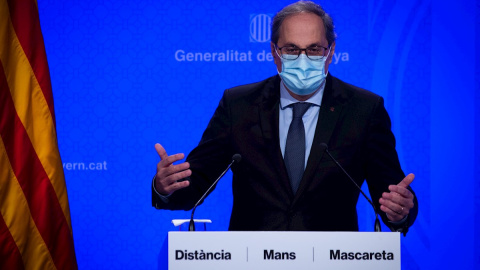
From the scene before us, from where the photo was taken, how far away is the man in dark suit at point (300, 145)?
2.12 metres

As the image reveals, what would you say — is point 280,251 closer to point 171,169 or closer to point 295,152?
point 171,169

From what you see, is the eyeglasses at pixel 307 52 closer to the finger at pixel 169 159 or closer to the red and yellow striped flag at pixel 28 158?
the finger at pixel 169 159

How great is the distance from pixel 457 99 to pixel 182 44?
1.78 metres

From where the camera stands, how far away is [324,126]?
2.18m

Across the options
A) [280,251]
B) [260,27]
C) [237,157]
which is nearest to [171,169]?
[237,157]

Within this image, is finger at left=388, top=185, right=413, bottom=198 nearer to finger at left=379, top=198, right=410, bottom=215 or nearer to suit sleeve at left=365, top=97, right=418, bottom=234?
finger at left=379, top=198, right=410, bottom=215

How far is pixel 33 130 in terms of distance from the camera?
255 centimetres

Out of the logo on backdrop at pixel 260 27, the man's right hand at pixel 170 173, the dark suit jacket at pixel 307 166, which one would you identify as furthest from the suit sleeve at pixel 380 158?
the logo on backdrop at pixel 260 27

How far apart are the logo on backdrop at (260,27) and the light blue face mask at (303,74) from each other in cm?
106

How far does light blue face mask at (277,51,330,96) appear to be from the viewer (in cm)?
220

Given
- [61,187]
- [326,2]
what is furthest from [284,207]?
[326,2]

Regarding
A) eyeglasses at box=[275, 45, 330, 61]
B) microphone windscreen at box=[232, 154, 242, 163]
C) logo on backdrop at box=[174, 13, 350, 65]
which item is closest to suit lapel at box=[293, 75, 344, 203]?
eyeglasses at box=[275, 45, 330, 61]

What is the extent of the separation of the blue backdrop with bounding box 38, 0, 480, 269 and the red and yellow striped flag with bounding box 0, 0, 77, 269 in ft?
2.28

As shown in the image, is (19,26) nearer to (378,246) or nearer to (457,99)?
(378,246)
